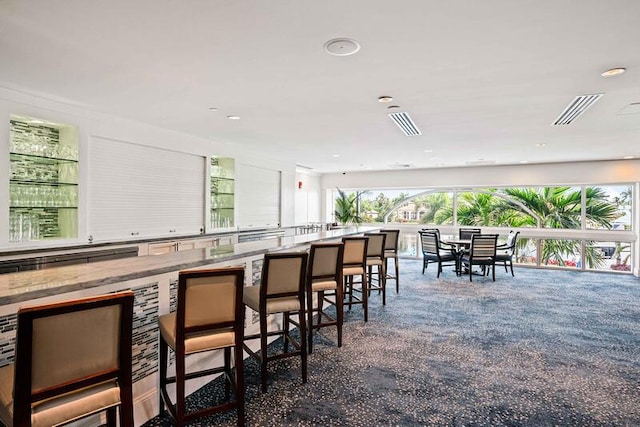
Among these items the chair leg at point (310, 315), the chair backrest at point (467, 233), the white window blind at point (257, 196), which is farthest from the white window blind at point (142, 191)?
the chair backrest at point (467, 233)

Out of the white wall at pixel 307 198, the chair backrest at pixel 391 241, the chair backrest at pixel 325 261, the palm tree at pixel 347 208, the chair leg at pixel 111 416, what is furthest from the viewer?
the palm tree at pixel 347 208

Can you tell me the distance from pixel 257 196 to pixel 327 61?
444 centimetres

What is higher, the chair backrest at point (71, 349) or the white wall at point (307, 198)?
the white wall at point (307, 198)

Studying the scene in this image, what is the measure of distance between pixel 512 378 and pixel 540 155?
5.45 metres

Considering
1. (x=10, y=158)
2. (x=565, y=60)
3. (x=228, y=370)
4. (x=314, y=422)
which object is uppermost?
(x=565, y=60)

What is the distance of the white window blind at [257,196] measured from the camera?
20.7 ft

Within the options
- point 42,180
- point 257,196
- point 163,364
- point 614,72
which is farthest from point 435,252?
point 42,180

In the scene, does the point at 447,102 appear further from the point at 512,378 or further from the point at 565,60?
the point at 512,378

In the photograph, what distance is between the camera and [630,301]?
211 inches

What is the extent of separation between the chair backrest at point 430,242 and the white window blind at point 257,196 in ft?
10.2

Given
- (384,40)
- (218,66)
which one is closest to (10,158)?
(218,66)

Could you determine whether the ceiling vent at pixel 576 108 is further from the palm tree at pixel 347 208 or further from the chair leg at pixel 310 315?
the palm tree at pixel 347 208

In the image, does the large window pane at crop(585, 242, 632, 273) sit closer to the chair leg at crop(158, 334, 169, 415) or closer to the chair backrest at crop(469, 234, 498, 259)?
the chair backrest at crop(469, 234, 498, 259)

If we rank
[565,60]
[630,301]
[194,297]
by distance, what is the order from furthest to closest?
1. [630,301]
2. [565,60]
3. [194,297]
